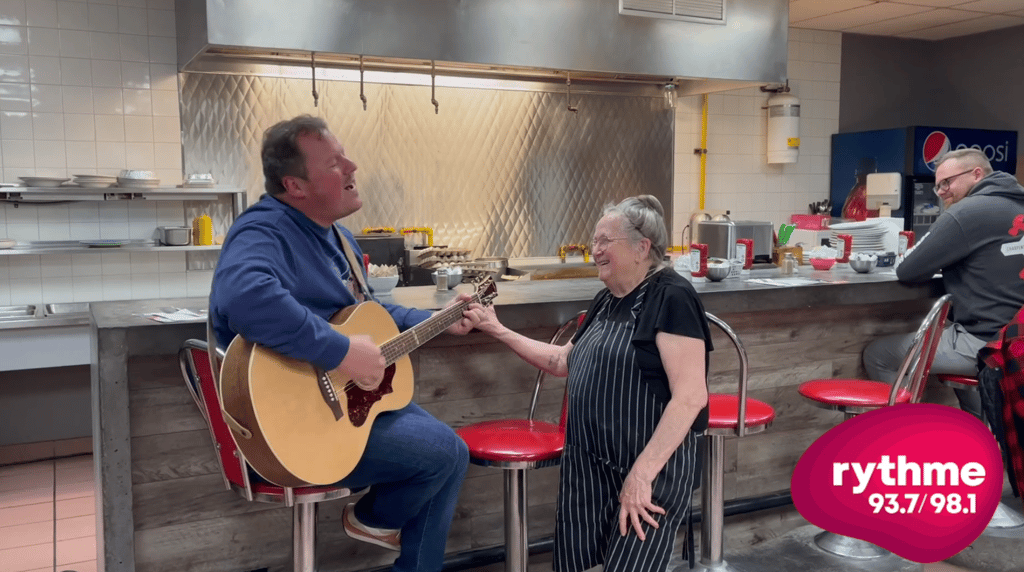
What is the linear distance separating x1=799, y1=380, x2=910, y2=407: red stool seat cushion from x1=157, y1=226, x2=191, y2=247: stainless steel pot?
11.7ft

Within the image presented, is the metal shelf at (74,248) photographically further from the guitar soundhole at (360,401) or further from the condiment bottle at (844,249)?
the condiment bottle at (844,249)

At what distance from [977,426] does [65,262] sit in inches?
190

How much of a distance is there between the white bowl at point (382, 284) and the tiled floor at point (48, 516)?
1.73 metres

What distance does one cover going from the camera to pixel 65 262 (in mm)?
4992

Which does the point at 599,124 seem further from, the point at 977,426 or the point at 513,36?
the point at 977,426

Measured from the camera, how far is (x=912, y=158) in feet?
22.4

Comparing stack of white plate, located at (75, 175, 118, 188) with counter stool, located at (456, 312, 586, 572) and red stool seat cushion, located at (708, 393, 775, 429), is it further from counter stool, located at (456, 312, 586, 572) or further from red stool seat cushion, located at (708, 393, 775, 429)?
red stool seat cushion, located at (708, 393, 775, 429)

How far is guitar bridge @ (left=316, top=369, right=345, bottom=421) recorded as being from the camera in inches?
79.0

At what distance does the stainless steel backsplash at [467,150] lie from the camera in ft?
17.4

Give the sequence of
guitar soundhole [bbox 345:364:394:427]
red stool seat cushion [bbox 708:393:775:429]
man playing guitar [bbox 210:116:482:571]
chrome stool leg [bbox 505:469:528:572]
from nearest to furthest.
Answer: man playing guitar [bbox 210:116:482:571], guitar soundhole [bbox 345:364:394:427], chrome stool leg [bbox 505:469:528:572], red stool seat cushion [bbox 708:393:775:429]

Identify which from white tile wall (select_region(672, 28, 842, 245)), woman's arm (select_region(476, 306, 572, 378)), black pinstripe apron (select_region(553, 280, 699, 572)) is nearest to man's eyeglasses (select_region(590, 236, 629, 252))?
black pinstripe apron (select_region(553, 280, 699, 572))

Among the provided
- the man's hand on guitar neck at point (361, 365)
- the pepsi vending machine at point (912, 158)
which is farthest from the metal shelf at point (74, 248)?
the pepsi vending machine at point (912, 158)

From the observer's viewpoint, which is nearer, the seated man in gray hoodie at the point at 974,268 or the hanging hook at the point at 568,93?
the seated man in gray hoodie at the point at 974,268

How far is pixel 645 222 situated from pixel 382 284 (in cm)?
109
